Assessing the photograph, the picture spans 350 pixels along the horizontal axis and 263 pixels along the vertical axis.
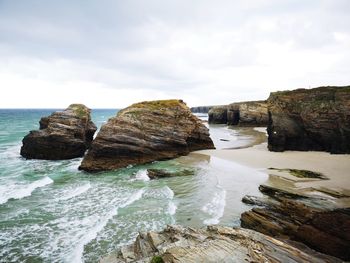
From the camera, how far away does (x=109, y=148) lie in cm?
2795

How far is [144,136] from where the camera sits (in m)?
29.6

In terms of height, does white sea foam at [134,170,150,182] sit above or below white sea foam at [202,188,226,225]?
below

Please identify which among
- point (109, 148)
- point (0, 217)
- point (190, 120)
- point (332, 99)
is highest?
point (332, 99)

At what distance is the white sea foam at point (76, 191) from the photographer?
63.0 feet

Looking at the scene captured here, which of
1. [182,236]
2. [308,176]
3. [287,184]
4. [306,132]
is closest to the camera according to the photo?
[182,236]

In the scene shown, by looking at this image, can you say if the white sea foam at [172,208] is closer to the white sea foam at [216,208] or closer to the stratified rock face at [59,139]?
the white sea foam at [216,208]

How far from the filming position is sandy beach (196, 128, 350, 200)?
Answer: 18.4m

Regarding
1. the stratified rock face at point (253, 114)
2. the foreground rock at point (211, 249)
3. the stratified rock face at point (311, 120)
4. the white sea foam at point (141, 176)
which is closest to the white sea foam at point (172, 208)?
the foreground rock at point (211, 249)

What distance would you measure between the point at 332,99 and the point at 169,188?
819 inches

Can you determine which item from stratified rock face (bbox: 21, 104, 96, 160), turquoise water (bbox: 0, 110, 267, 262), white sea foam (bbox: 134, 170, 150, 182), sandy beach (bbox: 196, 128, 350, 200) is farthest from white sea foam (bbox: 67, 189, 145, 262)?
stratified rock face (bbox: 21, 104, 96, 160)

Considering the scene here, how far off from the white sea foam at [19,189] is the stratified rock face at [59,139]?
8709 millimetres

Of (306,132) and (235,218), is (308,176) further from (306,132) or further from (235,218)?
(306,132)

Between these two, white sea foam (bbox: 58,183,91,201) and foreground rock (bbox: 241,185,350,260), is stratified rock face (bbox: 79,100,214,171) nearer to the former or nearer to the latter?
white sea foam (bbox: 58,183,91,201)

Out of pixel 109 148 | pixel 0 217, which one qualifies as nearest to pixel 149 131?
pixel 109 148
